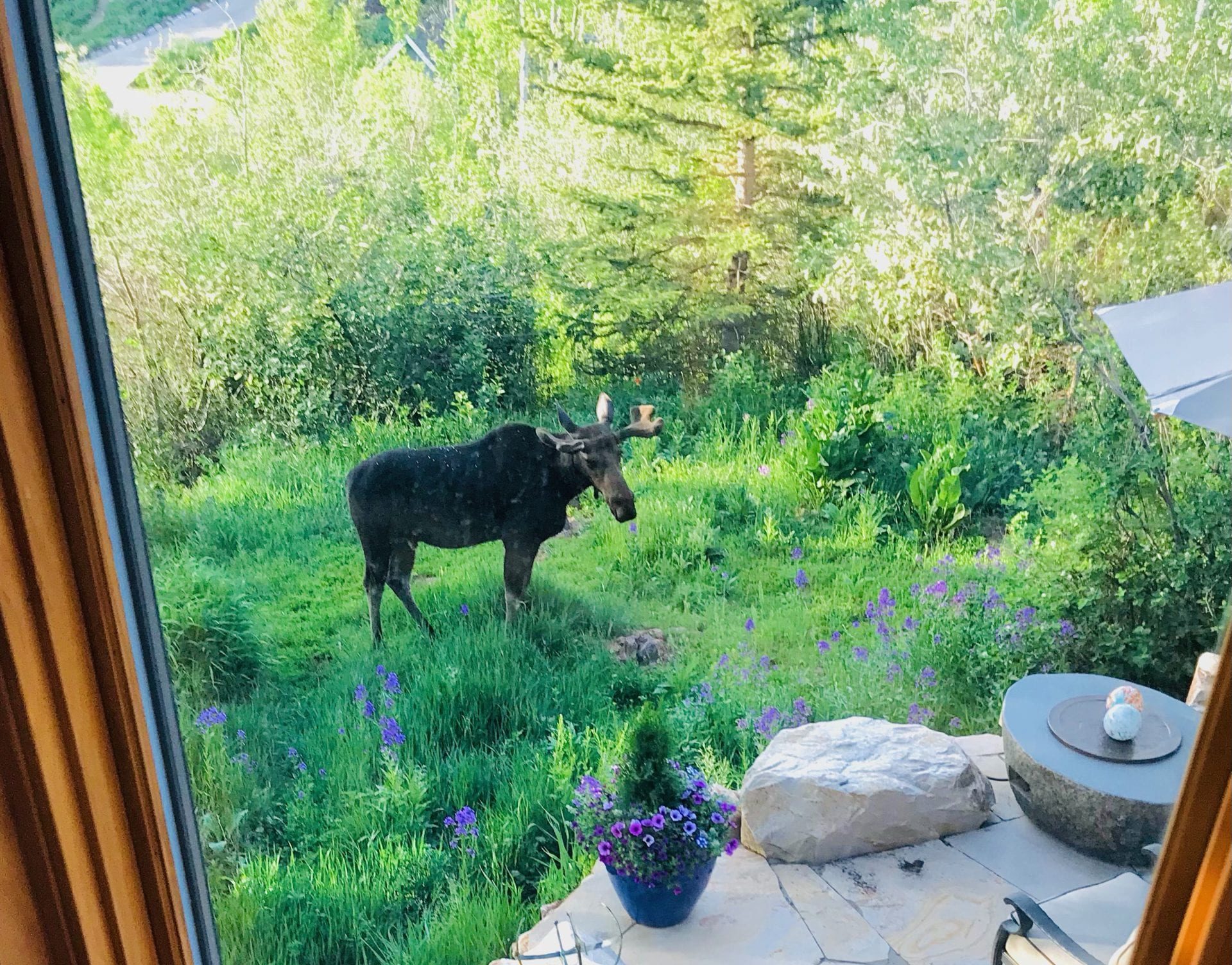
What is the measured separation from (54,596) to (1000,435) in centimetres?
133

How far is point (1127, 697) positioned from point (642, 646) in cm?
79

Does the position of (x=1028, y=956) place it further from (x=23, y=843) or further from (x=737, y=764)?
(x=23, y=843)

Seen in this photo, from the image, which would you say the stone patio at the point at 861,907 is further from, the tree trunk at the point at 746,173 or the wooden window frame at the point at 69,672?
the tree trunk at the point at 746,173

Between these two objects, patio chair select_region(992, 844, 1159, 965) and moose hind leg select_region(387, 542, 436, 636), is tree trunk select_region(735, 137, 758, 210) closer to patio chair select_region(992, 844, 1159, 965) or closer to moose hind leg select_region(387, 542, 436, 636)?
moose hind leg select_region(387, 542, 436, 636)

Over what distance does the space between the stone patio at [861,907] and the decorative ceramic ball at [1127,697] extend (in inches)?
11.0

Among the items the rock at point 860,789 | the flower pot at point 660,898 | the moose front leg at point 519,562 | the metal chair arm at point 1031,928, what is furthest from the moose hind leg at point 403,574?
the metal chair arm at point 1031,928

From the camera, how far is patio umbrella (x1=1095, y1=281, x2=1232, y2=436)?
907 millimetres

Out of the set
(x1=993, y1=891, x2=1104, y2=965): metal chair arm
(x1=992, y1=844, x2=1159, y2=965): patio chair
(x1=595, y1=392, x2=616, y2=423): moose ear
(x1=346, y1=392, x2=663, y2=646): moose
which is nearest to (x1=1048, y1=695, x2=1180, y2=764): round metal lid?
(x1=992, y1=844, x2=1159, y2=965): patio chair

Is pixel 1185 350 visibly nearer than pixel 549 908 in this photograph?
Yes

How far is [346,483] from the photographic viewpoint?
151 centimetres

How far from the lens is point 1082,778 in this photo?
1465 mm

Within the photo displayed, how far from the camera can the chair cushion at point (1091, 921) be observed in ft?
4.31

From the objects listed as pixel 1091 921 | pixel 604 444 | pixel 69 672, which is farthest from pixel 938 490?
pixel 69 672

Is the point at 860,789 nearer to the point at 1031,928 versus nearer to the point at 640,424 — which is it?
the point at 1031,928
